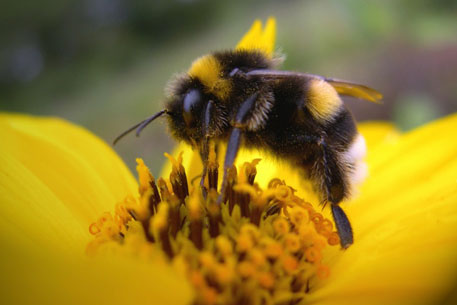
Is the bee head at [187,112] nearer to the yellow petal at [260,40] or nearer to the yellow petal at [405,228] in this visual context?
the yellow petal at [260,40]

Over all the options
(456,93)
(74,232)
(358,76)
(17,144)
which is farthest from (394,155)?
(358,76)

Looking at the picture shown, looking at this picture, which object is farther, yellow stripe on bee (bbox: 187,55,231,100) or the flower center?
yellow stripe on bee (bbox: 187,55,231,100)

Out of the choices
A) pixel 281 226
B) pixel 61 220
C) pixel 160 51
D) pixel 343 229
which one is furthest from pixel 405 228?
pixel 160 51

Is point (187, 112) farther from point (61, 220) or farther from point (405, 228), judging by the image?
point (405, 228)

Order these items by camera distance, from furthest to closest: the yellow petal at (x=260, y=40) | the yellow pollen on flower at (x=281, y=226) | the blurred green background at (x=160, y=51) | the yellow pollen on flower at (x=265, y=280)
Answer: the blurred green background at (x=160, y=51)
the yellow petal at (x=260, y=40)
the yellow pollen on flower at (x=281, y=226)
the yellow pollen on flower at (x=265, y=280)

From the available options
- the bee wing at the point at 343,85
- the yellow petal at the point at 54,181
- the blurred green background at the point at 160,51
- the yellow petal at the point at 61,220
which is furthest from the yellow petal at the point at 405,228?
the blurred green background at the point at 160,51

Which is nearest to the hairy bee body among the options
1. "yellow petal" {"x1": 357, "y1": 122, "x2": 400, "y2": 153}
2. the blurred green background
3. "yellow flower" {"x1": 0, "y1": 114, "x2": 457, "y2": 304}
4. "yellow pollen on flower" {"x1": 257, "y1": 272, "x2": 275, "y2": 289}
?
"yellow flower" {"x1": 0, "y1": 114, "x2": 457, "y2": 304}

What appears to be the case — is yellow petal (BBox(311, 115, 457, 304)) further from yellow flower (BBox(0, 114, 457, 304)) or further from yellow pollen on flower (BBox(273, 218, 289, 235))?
yellow pollen on flower (BBox(273, 218, 289, 235))

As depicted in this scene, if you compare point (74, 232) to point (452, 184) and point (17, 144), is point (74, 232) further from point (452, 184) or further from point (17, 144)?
point (452, 184)
